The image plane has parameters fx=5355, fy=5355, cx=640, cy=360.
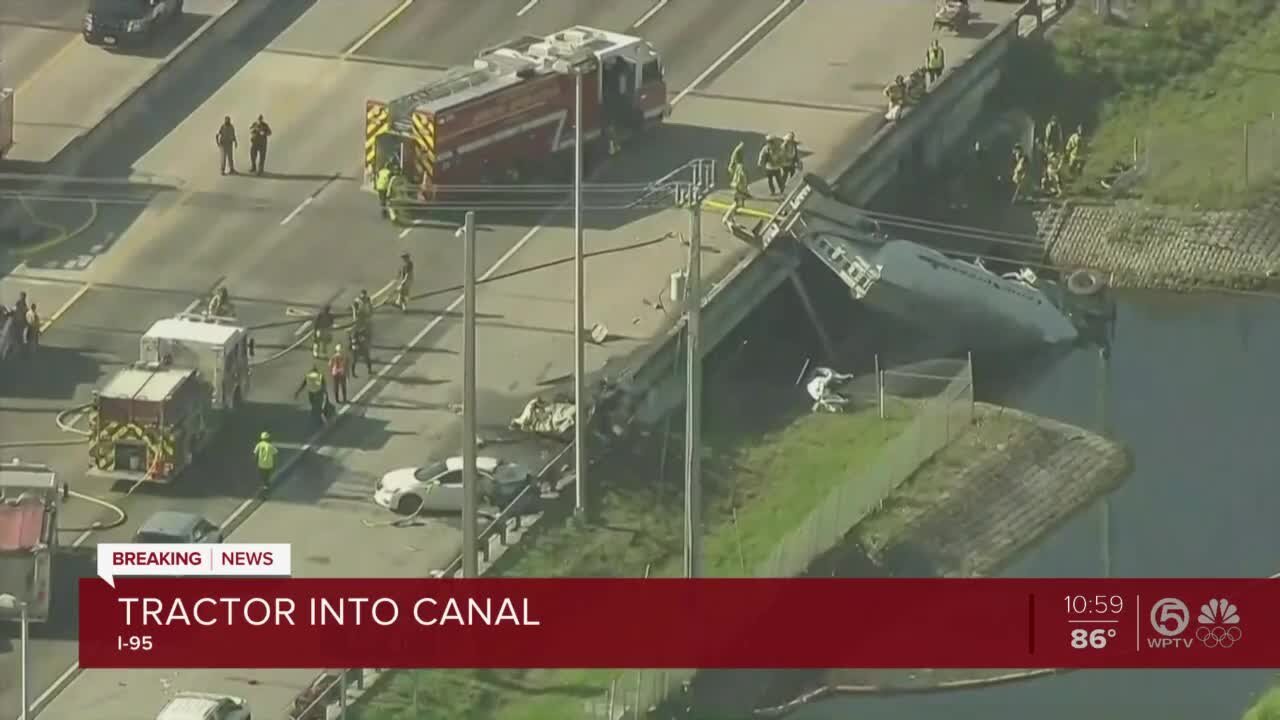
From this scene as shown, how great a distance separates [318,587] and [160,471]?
8.00 meters

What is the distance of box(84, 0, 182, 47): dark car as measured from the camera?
6781cm

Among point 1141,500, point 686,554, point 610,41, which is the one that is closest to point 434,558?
point 686,554

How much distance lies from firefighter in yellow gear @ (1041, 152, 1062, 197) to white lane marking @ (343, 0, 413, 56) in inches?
327

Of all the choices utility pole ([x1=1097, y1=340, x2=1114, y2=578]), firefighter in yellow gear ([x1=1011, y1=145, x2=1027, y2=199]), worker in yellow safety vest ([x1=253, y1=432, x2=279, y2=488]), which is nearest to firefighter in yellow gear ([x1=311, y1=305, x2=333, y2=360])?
worker in yellow safety vest ([x1=253, y1=432, x2=279, y2=488])

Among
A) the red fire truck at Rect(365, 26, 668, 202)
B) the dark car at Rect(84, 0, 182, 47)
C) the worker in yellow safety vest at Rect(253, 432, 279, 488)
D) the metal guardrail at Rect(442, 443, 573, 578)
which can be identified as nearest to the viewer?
the metal guardrail at Rect(442, 443, 573, 578)

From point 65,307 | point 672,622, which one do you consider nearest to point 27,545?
point 672,622

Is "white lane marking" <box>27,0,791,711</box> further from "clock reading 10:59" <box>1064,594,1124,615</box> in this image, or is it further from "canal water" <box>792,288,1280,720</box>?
"clock reading 10:59" <box>1064,594,1124,615</box>

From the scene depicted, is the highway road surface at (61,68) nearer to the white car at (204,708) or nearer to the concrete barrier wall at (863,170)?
the concrete barrier wall at (863,170)

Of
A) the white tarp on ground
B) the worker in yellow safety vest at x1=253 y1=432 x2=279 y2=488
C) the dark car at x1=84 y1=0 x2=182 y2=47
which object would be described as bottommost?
the worker in yellow safety vest at x1=253 y1=432 x2=279 y2=488

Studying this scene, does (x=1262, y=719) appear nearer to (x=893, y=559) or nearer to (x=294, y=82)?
(x=893, y=559)

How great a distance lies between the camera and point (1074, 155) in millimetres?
67312

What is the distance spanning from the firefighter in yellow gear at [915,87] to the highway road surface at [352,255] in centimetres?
48

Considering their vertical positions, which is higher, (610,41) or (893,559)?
(610,41)

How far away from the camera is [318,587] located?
49250 mm
